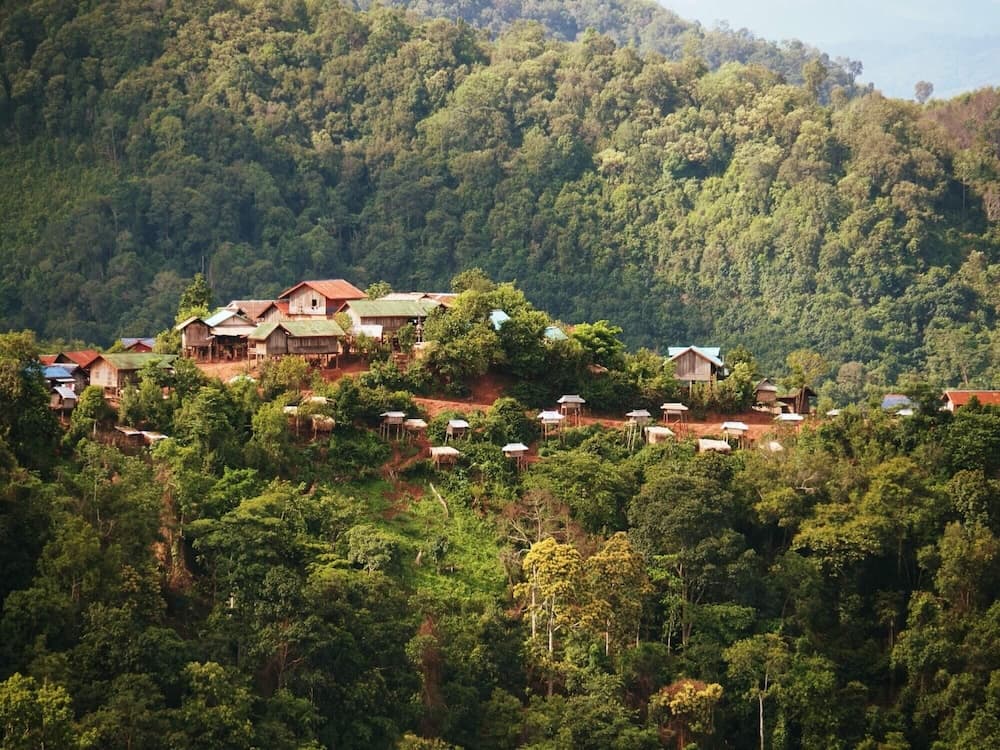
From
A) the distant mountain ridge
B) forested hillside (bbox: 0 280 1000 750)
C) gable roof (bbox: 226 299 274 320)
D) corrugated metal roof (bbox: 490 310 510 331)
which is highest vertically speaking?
the distant mountain ridge

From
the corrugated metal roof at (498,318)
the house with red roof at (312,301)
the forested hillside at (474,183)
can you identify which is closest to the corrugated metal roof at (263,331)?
the house with red roof at (312,301)

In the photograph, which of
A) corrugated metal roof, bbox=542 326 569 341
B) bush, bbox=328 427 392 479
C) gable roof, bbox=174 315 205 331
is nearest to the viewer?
bush, bbox=328 427 392 479

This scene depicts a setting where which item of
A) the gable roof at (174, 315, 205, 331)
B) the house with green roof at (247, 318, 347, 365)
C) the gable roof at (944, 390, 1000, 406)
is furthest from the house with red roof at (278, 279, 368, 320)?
the gable roof at (944, 390, 1000, 406)

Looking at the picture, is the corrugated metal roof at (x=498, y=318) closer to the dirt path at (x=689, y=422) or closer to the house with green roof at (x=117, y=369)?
the dirt path at (x=689, y=422)

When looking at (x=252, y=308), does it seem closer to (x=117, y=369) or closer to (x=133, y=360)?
(x=133, y=360)

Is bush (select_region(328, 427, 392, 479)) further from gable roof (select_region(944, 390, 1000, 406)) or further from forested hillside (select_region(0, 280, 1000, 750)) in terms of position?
gable roof (select_region(944, 390, 1000, 406))

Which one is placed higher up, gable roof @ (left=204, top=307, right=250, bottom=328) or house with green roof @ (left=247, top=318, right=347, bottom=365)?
gable roof @ (left=204, top=307, right=250, bottom=328)
